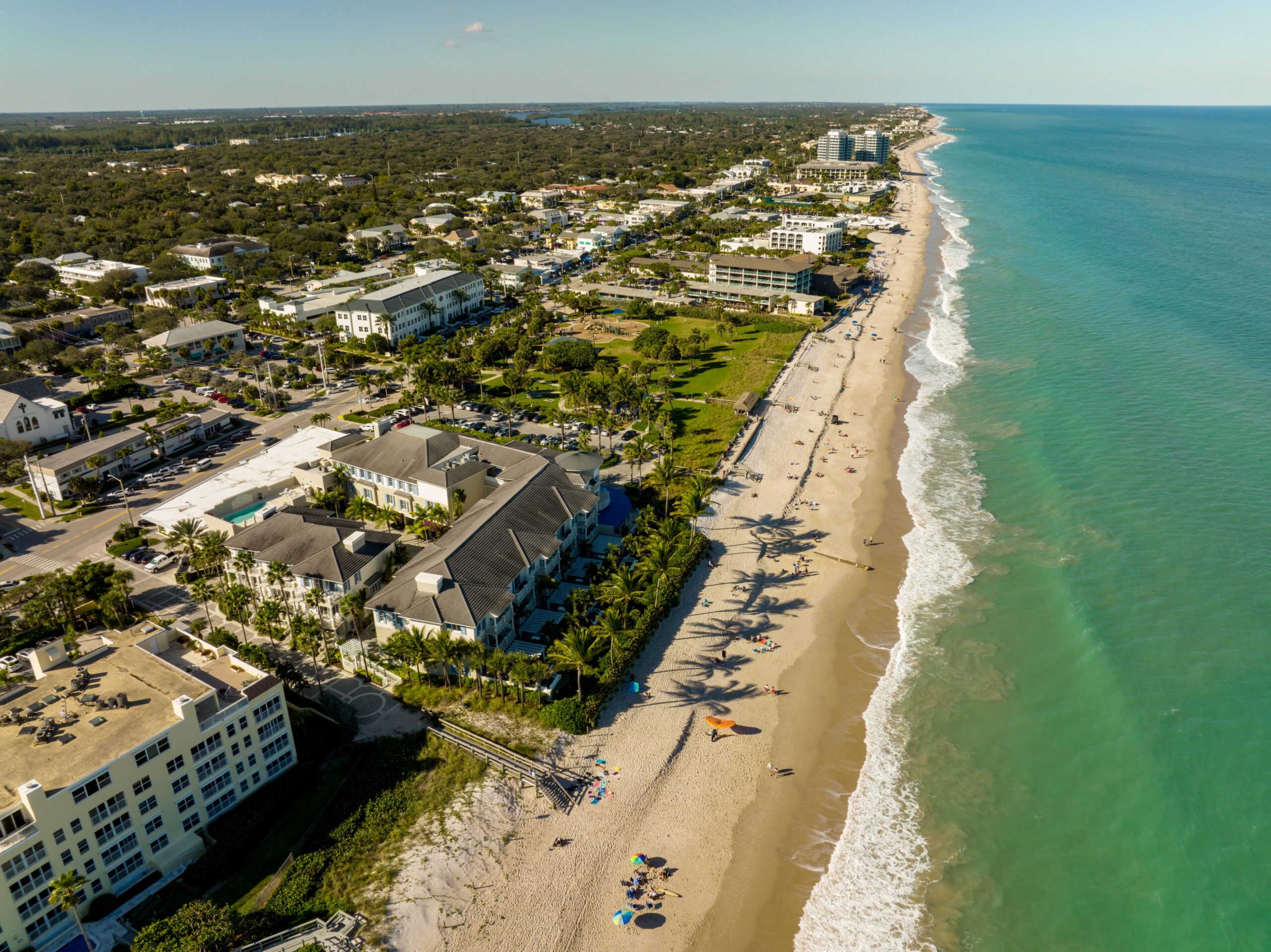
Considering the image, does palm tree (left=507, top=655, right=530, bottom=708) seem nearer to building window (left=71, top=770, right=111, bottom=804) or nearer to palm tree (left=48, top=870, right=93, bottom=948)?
building window (left=71, top=770, right=111, bottom=804)

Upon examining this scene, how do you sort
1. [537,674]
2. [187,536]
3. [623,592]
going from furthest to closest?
1. [187,536]
2. [623,592]
3. [537,674]

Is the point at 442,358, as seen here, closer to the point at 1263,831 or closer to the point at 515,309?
the point at 515,309

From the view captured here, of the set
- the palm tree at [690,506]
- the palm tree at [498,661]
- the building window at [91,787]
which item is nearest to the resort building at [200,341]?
the palm tree at [690,506]

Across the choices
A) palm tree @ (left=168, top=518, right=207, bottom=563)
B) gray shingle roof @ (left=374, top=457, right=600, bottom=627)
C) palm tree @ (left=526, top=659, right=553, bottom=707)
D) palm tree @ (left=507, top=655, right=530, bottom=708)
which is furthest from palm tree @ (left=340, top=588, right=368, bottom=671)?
palm tree @ (left=168, top=518, right=207, bottom=563)

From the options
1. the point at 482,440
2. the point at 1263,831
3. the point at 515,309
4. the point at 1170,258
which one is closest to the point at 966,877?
the point at 1263,831

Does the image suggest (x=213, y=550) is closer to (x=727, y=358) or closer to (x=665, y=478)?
(x=665, y=478)

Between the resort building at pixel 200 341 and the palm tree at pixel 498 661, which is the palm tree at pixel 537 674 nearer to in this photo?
the palm tree at pixel 498 661

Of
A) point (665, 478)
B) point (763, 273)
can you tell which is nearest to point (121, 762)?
point (665, 478)
